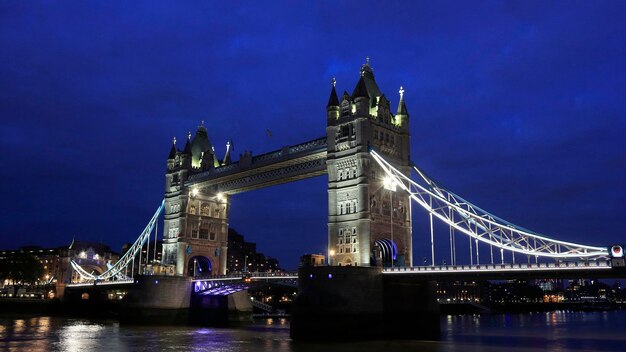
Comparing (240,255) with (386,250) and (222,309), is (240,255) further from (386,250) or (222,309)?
(386,250)

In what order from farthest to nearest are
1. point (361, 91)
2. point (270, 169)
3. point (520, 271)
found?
point (270, 169)
point (361, 91)
point (520, 271)

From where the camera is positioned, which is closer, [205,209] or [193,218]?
[193,218]

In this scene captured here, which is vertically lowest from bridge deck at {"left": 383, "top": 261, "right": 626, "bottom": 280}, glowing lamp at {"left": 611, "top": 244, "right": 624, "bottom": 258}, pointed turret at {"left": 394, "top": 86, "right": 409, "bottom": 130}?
bridge deck at {"left": 383, "top": 261, "right": 626, "bottom": 280}

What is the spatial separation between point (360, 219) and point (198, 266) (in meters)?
36.0

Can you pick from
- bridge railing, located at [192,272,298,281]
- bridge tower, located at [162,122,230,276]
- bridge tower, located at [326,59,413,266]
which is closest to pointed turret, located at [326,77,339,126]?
bridge tower, located at [326,59,413,266]

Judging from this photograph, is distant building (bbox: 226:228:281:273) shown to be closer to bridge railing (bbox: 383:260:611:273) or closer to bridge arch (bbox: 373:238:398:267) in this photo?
bridge arch (bbox: 373:238:398:267)

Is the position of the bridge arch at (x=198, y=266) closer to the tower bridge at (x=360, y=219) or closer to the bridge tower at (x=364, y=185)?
the tower bridge at (x=360, y=219)

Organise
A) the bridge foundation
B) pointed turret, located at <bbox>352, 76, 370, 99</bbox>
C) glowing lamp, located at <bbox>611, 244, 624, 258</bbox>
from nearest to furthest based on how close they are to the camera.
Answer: glowing lamp, located at <bbox>611, 244, 624, 258</bbox>
pointed turret, located at <bbox>352, 76, 370, 99</bbox>
the bridge foundation

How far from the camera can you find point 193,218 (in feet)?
264

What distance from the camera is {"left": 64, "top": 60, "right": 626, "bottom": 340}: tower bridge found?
4606 cm

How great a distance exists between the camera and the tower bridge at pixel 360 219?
151 feet

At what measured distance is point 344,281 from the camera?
48594mm

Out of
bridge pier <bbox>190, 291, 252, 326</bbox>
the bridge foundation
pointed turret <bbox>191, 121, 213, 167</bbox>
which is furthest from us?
pointed turret <bbox>191, 121, 213, 167</bbox>

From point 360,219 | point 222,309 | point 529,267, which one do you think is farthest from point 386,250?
point 222,309
